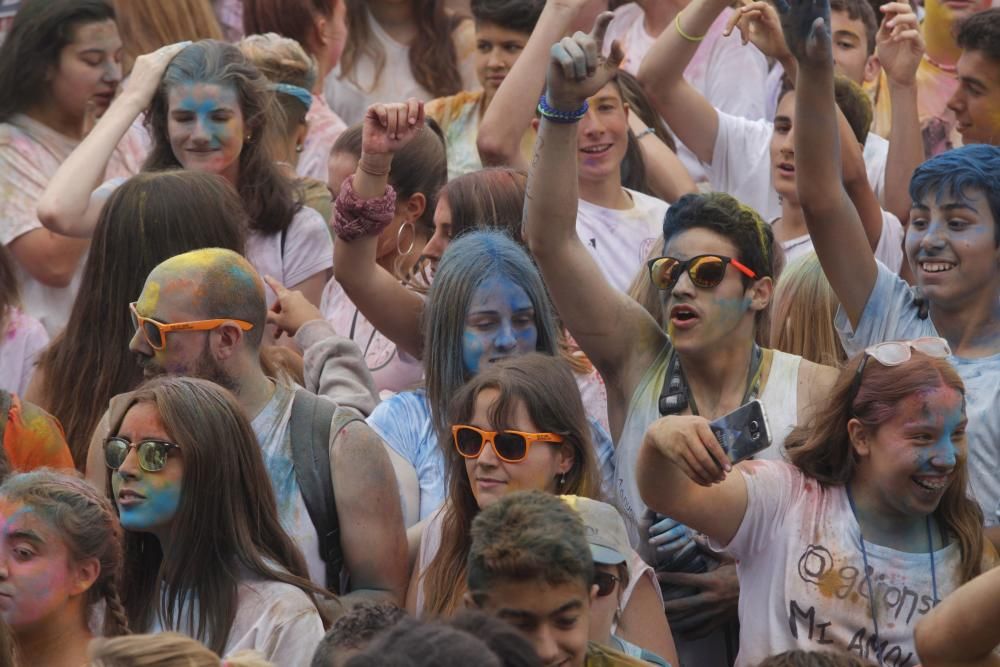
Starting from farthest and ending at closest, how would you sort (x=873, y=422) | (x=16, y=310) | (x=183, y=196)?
(x=16, y=310) < (x=183, y=196) < (x=873, y=422)

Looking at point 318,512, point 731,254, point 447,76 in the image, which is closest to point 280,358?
point 318,512

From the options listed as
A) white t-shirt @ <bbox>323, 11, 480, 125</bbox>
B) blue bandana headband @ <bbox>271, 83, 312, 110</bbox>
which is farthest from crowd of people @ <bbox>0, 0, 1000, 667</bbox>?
white t-shirt @ <bbox>323, 11, 480, 125</bbox>

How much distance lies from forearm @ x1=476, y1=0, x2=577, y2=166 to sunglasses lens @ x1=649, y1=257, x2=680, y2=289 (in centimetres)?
142

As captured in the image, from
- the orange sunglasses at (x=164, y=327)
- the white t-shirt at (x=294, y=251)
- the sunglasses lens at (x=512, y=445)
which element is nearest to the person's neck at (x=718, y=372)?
the sunglasses lens at (x=512, y=445)

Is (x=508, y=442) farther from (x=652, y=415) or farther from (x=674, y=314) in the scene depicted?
(x=674, y=314)

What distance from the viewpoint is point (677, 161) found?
7.14 metres

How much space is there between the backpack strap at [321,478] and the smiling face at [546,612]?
3.39 ft

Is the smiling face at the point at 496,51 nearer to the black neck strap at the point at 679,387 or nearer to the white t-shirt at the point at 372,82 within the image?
the white t-shirt at the point at 372,82

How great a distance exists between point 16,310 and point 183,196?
95cm

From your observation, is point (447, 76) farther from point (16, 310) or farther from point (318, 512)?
point (318, 512)

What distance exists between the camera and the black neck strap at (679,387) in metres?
4.85

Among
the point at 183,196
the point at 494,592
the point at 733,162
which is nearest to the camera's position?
the point at 494,592

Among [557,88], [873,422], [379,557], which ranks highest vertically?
[557,88]

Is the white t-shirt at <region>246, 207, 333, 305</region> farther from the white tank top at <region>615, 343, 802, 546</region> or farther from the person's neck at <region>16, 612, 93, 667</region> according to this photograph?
the person's neck at <region>16, 612, 93, 667</region>
